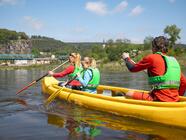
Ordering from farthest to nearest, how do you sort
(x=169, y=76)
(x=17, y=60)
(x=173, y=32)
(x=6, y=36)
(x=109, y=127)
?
1. (x=6, y=36)
2. (x=17, y=60)
3. (x=173, y=32)
4. (x=109, y=127)
5. (x=169, y=76)

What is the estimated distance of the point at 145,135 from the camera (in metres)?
5.26

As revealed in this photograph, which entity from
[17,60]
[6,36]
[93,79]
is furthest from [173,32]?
[6,36]

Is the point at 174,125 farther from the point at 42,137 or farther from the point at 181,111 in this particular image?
the point at 42,137

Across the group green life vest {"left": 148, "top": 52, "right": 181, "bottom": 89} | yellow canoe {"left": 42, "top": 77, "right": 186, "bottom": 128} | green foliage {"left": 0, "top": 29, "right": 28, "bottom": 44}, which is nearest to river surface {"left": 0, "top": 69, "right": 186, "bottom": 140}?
A: yellow canoe {"left": 42, "top": 77, "right": 186, "bottom": 128}

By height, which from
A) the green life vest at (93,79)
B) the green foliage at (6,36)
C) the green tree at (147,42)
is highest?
the green foliage at (6,36)

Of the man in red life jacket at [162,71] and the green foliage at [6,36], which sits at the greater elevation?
the green foliage at [6,36]

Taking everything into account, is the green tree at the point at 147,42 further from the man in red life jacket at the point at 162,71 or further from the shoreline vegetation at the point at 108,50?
the man in red life jacket at the point at 162,71

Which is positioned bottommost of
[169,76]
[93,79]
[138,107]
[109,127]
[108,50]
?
[109,127]

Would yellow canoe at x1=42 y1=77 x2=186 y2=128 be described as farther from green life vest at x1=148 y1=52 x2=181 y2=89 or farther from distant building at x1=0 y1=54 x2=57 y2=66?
distant building at x1=0 y1=54 x2=57 y2=66

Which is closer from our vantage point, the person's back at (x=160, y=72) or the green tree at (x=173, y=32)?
the person's back at (x=160, y=72)

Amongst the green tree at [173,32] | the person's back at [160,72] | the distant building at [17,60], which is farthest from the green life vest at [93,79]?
the distant building at [17,60]

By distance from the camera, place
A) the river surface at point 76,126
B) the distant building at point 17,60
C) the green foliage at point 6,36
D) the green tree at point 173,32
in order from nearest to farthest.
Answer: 1. the river surface at point 76,126
2. the green tree at point 173,32
3. the distant building at point 17,60
4. the green foliage at point 6,36

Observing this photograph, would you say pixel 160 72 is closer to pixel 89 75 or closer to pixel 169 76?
pixel 169 76

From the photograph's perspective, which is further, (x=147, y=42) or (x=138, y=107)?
(x=147, y=42)
